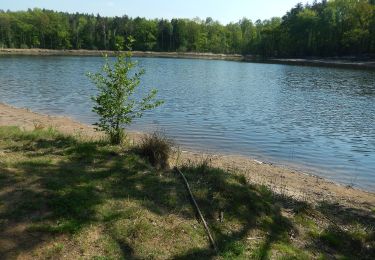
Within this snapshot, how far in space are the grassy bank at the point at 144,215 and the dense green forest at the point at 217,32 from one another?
356 feet

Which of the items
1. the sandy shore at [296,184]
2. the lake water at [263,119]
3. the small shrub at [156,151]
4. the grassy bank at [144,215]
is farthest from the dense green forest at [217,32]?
the grassy bank at [144,215]

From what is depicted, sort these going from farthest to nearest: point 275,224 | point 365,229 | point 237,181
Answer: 1. point 237,181
2. point 365,229
3. point 275,224

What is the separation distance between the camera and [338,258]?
6.68 m

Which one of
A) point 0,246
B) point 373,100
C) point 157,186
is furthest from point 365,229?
point 373,100

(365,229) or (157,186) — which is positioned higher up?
(157,186)

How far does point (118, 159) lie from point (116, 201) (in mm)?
2406

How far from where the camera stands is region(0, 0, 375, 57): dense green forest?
113188 millimetres

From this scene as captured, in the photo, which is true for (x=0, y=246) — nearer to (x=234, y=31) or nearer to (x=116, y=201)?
(x=116, y=201)

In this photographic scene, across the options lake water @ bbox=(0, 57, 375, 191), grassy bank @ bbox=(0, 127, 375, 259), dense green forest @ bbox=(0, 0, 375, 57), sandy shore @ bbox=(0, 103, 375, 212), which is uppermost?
dense green forest @ bbox=(0, 0, 375, 57)

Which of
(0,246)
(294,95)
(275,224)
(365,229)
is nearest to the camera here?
(0,246)

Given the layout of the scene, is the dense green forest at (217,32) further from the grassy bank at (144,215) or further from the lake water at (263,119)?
the grassy bank at (144,215)

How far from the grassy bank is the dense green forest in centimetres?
10844

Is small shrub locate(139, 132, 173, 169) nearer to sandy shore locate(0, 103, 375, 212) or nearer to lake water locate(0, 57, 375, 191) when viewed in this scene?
sandy shore locate(0, 103, 375, 212)

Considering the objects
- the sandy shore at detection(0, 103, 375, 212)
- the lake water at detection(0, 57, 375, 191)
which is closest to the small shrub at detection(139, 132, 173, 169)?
the sandy shore at detection(0, 103, 375, 212)
